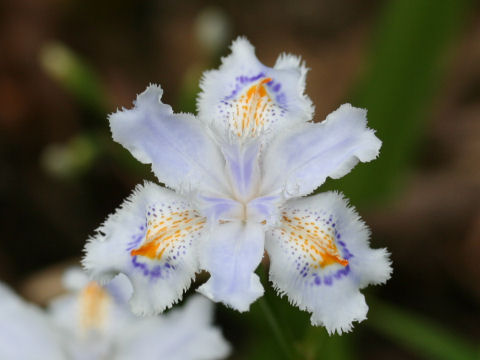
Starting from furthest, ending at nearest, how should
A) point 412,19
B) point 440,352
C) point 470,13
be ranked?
1. point 470,13
2. point 412,19
3. point 440,352

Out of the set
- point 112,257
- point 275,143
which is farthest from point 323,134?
point 112,257

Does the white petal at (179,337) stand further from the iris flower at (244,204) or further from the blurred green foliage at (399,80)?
the blurred green foliage at (399,80)

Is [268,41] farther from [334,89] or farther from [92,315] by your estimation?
[92,315]

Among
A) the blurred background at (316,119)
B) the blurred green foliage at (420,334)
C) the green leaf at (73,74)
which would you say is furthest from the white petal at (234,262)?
the green leaf at (73,74)

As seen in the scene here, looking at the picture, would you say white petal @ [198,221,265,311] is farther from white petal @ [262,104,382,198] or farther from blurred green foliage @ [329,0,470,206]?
blurred green foliage @ [329,0,470,206]

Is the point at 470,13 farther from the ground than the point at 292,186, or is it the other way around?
the point at 470,13

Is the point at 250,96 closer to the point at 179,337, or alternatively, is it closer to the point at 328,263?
the point at 328,263

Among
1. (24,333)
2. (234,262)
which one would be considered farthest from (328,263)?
(24,333)
